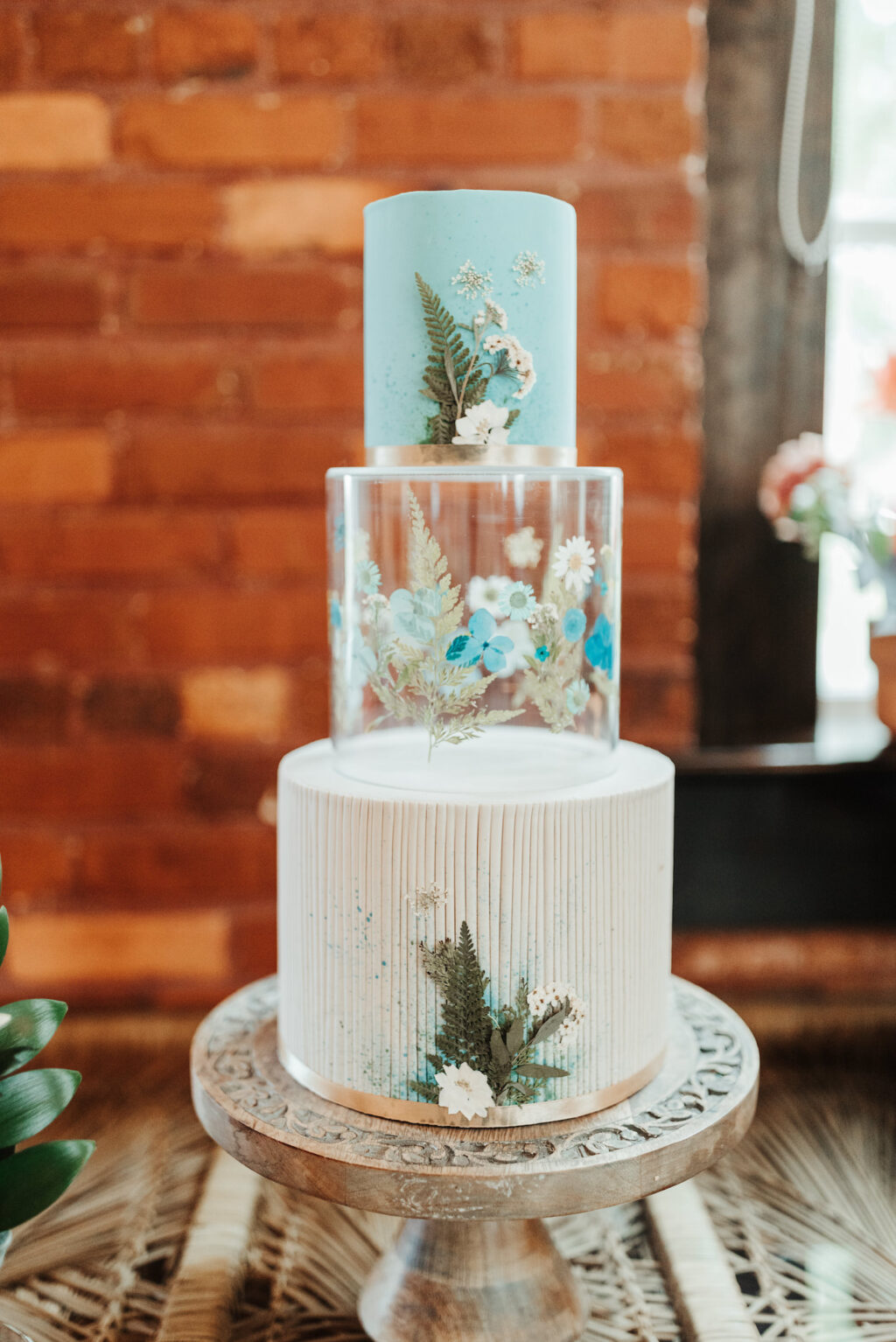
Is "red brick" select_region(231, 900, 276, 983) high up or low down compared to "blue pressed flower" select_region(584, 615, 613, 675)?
down

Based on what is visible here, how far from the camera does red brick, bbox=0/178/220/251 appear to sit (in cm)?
123

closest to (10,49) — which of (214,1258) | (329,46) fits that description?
(329,46)

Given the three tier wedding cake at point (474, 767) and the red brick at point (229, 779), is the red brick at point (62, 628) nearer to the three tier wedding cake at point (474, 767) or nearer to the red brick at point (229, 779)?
the red brick at point (229, 779)

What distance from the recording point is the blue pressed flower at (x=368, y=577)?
0.82 metres

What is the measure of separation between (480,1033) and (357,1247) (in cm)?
42

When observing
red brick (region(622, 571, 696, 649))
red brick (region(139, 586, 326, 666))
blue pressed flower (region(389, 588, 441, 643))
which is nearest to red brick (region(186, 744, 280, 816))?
red brick (region(139, 586, 326, 666))

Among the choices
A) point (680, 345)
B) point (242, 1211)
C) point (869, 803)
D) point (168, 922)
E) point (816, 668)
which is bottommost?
point (242, 1211)

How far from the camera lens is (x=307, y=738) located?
1.32m

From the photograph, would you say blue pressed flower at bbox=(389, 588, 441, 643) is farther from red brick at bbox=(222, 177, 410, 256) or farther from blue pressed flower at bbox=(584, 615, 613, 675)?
red brick at bbox=(222, 177, 410, 256)

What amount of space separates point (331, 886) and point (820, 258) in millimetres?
1028

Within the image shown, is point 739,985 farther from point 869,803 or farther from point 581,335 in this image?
point 581,335

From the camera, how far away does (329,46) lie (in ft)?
3.96

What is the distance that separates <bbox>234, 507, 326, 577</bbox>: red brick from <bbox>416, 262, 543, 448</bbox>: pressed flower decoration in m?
0.51

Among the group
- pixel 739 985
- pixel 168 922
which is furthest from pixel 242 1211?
pixel 739 985
